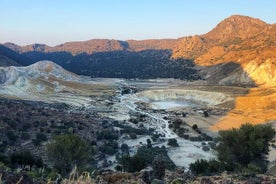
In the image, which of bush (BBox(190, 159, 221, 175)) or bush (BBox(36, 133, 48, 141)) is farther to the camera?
bush (BBox(36, 133, 48, 141))

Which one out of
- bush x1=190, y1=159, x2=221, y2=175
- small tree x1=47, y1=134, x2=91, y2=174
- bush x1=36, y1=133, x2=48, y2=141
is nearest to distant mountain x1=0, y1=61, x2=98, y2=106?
bush x1=36, y1=133, x2=48, y2=141

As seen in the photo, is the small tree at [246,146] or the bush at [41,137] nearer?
the small tree at [246,146]

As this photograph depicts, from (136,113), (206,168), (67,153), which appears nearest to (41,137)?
(67,153)

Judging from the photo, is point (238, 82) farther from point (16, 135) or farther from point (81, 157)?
point (81, 157)

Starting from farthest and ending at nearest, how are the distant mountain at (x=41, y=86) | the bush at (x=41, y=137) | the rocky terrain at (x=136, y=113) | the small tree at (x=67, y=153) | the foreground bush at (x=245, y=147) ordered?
the distant mountain at (x=41, y=86) < the bush at (x=41, y=137) < the rocky terrain at (x=136, y=113) < the foreground bush at (x=245, y=147) < the small tree at (x=67, y=153)

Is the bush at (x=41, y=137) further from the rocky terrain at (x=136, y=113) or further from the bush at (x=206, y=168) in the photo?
the bush at (x=206, y=168)

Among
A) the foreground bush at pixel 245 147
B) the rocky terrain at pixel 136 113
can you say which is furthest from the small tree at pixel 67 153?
the foreground bush at pixel 245 147

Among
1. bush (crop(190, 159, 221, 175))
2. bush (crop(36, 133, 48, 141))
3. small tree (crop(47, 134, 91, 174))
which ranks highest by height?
small tree (crop(47, 134, 91, 174))

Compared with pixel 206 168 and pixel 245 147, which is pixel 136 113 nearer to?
pixel 245 147

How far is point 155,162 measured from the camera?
16938 mm

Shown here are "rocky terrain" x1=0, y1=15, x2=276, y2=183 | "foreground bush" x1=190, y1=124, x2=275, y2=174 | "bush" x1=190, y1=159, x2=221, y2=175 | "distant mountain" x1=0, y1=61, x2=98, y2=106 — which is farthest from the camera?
"distant mountain" x1=0, y1=61, x2=98, y2=106

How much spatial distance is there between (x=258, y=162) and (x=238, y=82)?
312 feet

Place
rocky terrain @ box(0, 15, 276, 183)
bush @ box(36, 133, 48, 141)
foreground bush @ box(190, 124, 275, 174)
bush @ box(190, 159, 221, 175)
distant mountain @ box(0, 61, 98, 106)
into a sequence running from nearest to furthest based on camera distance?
bush @ box(190, 159, 221, 175) < foreground bush @ box(190, 124, 275, 174) < rocky terrain @ box(0, 15, 276, 183) < bush @ box(36, 133, 48, 141) < distant mountain @ box(0, 61, 98, 106)

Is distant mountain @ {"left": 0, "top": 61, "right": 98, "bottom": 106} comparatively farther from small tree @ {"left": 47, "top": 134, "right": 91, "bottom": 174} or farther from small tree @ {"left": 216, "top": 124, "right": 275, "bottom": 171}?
small tree @ {"left": 216, "top": 124, "right": 275, "bottom": 171}
